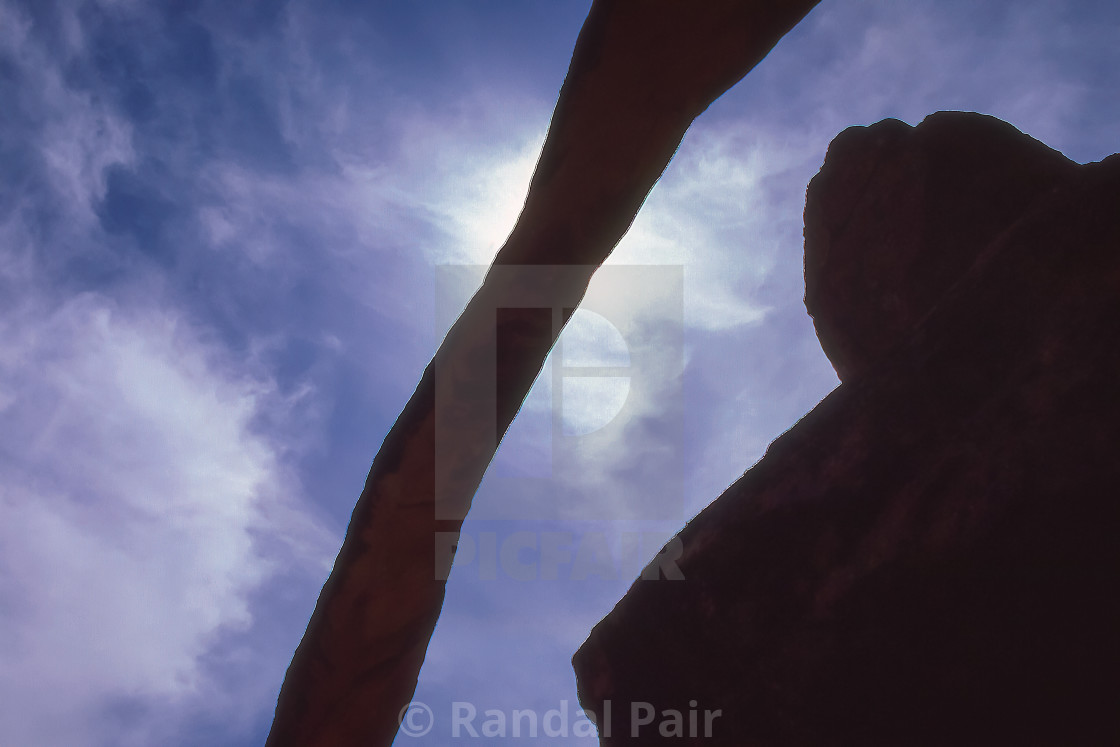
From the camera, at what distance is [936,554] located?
7.17 feet

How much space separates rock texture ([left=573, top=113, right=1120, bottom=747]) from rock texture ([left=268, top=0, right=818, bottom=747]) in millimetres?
1470

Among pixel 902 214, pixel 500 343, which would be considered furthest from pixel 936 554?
pixel 902 214

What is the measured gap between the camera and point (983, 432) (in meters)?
2.30

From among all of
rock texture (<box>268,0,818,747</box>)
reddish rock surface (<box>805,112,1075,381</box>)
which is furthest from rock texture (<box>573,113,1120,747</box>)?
rock texture (<box>268,0,818,747</box>)

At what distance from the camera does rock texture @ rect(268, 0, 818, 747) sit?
302 cm

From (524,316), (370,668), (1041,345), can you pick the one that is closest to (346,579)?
(370,668)

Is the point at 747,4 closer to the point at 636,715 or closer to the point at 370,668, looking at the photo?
the point at 636,715

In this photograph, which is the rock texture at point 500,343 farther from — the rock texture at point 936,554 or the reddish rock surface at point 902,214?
the reddish rock surface at point 902,214

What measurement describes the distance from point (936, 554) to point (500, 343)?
8.02 ft

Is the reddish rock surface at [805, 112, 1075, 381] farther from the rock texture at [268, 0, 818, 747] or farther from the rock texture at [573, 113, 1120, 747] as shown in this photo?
the rock texture at [268, 0, 818, 747]

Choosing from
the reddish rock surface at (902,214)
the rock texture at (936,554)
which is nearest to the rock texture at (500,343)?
the rock texture at (936,554)

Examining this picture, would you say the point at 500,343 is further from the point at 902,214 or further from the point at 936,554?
the point at 902,214

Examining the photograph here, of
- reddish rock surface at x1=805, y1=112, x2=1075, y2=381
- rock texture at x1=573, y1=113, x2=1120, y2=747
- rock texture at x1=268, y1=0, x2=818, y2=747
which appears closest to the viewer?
rock texture at x1=573, y1=113, x2=1120, y2=747

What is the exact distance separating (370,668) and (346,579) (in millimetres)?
624
